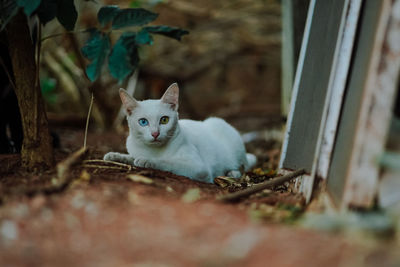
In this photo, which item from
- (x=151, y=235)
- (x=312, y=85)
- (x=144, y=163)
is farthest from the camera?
(x=144, y=163)

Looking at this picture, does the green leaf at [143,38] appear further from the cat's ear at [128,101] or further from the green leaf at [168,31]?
the cat's ear at [128,101]

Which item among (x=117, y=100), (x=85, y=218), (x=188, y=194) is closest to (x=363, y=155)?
(x=188, y=194)

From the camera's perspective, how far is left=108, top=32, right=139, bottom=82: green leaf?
2.53 meters

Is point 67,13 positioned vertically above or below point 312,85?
above

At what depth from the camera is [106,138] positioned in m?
5.77

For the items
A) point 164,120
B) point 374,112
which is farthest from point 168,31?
point 374,112

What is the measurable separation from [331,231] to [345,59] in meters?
1.06

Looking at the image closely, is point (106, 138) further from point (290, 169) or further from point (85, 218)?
point (85, 218)

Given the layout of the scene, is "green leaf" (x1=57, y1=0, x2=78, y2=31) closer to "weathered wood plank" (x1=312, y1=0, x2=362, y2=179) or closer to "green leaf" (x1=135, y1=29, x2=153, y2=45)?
"green leaf" (x1=135, y1=29, x2=153, y2=45)

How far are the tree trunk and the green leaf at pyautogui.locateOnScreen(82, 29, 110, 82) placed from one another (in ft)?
1.21

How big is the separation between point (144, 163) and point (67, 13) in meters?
1.15

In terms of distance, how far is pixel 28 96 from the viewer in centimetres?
264

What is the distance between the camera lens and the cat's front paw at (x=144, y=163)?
119 inches

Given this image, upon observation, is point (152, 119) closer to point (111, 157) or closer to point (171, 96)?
point (171, 96)
